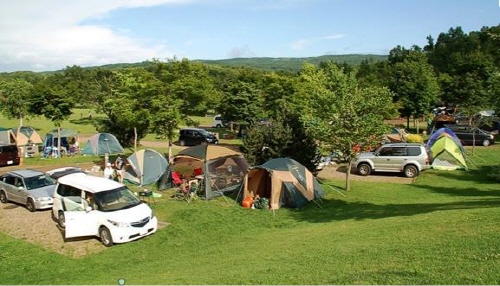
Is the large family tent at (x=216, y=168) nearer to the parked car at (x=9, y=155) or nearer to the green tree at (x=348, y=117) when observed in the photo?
the green tree at (x=348, y=117)

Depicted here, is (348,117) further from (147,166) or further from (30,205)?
(30,205)

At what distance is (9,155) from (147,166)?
10573mm

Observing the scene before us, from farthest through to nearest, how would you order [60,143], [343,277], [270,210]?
[60,143] → [270,210] → [343,277]

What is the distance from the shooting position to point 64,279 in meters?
8.88

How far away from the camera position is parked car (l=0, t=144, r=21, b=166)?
24.0 meters

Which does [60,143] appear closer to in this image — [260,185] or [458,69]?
[260,185]

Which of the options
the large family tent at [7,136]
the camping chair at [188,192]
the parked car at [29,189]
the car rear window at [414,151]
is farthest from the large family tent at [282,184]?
the large family tent at [7,136]

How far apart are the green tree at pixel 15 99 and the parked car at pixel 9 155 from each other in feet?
58.1

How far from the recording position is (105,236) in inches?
452

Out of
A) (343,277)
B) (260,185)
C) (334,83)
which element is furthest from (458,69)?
(343,277)

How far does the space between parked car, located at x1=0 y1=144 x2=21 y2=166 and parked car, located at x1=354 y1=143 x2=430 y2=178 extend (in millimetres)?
19550

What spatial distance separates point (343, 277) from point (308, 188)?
9491mm

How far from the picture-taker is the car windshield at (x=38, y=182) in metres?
15.5

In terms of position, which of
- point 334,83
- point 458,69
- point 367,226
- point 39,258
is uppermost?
point 458,69
